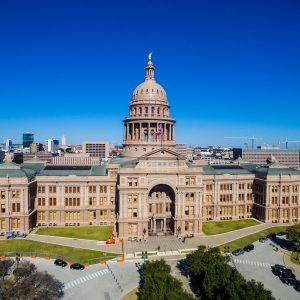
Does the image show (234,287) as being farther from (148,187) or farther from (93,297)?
(148,187)

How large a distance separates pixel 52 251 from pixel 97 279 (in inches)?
729

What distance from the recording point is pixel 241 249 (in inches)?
2918

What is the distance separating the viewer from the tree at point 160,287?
42.1 metres

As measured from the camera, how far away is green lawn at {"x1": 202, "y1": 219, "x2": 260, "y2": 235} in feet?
296

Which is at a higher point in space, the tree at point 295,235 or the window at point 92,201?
the window at point 92,201

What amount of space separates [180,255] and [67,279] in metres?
27.7

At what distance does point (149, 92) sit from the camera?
10994cm

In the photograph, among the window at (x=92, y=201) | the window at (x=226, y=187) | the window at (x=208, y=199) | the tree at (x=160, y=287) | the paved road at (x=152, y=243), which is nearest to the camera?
the tree at (x=160, y=287)

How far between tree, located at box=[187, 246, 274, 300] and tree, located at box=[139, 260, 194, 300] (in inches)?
233

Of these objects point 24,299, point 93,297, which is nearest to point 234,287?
point 93,297

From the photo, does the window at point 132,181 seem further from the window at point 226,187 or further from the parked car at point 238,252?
the window at point 226,187

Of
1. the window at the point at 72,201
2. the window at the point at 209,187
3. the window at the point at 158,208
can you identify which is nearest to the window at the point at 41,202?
the window at the point at 72,201

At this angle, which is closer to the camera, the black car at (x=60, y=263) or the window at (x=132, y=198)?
the black car at (x=60, y=263)

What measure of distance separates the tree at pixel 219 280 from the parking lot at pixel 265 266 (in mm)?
10243
